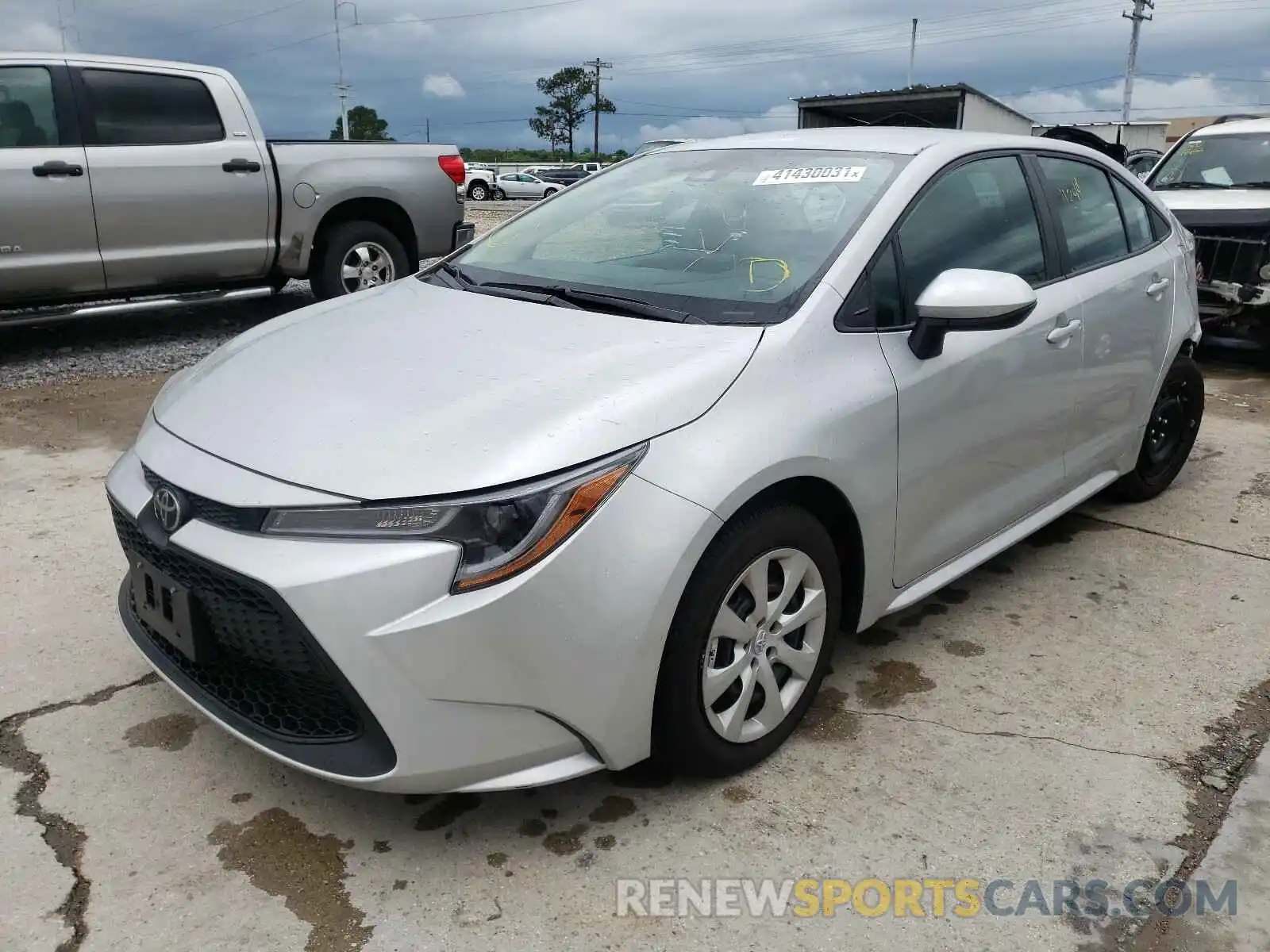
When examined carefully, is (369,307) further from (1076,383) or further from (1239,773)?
(1239,773)

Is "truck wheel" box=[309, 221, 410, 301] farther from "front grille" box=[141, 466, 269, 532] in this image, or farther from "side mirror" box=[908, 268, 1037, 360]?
"side mirror" box=[908, 268, 1037, 360]

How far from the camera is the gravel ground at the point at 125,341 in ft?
21.2

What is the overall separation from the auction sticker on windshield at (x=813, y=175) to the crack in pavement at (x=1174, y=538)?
7.06 feet

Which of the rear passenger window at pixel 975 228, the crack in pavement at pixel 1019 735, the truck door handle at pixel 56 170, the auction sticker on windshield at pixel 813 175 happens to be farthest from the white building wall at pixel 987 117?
the crack in pavement at pixel 1019 735

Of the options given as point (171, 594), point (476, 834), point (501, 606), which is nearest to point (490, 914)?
point (476, 834)

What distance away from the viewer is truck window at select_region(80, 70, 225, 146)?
20.8 feet

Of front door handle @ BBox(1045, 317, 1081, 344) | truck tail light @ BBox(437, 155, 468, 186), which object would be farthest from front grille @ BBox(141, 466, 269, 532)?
truck tail light @ BBox(437, 155, 468, 186)

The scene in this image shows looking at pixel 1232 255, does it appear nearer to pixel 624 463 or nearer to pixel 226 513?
pixel 624 463

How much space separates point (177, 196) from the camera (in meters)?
6.59

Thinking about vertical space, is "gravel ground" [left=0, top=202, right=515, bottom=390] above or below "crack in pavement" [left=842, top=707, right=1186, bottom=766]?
above

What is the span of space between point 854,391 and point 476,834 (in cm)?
141

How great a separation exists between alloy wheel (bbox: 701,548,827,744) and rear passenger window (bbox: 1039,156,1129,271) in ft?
5.88

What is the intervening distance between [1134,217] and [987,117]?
30.0ft

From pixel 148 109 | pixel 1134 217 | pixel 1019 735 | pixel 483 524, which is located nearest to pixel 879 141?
pixel 1134 217
